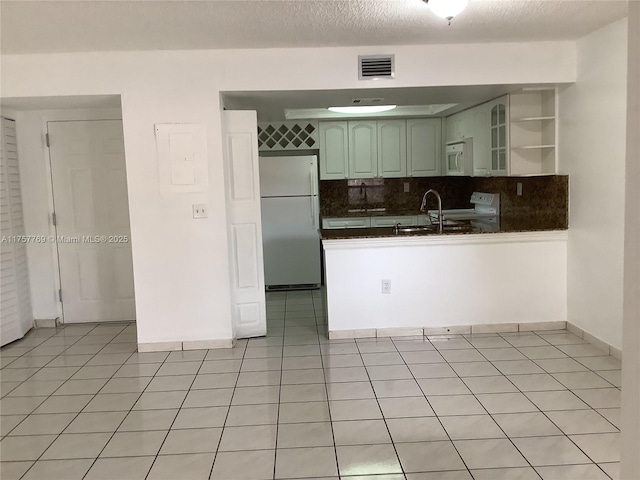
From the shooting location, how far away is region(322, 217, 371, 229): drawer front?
662 cm

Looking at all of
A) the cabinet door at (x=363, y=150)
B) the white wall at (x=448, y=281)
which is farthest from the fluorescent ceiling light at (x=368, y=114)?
the white wall at (x=448, y=281)

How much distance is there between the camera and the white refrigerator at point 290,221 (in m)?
6.57

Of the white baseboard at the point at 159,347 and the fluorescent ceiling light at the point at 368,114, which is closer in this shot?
the white baseboard at the point at 159,347

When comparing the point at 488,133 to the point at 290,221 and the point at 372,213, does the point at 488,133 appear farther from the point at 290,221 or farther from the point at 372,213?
the point at 290,221

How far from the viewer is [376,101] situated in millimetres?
4898

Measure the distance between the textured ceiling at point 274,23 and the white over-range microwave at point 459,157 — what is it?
197 centimetres

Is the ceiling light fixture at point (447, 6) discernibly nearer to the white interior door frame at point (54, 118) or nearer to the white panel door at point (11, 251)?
the white interior door frame at point (54, 118)

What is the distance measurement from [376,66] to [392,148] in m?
2.87

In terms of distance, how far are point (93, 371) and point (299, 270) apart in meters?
3.12

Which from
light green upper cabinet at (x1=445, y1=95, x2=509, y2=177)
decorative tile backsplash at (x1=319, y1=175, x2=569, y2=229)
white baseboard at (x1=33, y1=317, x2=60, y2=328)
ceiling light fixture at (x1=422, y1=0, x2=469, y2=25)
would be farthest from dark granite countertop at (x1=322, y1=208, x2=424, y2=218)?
ceiling light fixture at (x1=422, y1=0, x2=469, y2=25)

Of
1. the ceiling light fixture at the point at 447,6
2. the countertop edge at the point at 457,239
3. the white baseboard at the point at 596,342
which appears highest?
the ceiling light fixture at the point at 447,6

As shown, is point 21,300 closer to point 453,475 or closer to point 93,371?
point 93,371

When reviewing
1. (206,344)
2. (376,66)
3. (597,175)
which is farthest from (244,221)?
(597,175)

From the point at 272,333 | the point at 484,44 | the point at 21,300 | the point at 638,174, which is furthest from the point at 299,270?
the point at 638,174
